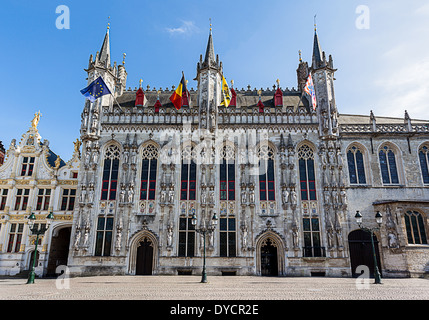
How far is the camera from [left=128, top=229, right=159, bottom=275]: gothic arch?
27891 mm

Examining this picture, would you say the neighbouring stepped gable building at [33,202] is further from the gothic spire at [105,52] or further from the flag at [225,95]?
the flag at [225,95]

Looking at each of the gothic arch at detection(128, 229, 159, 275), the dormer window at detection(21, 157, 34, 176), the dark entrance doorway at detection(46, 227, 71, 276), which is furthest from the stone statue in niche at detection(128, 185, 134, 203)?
the dormer window at detection(21, 157, 34, 176)

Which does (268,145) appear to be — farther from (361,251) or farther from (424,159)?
(424,159)

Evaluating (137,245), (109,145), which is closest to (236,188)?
(137,245)

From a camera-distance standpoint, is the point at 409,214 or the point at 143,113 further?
the point at 143,113

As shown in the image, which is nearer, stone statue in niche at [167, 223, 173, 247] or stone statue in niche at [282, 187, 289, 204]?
stone statue in niche at [167, 223, 173, 247]

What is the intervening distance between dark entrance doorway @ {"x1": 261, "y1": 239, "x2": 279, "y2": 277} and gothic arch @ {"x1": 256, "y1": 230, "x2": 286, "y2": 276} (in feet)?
1.05

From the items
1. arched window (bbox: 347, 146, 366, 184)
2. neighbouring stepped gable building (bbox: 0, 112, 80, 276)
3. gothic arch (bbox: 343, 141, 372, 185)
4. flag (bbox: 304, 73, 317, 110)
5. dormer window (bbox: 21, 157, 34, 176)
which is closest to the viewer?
gothic arch (bbox: 343, 141, 372, 185)

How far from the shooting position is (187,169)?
30406 mm

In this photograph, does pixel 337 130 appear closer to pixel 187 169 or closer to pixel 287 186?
pixel 287 186

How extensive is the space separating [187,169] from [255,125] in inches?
323

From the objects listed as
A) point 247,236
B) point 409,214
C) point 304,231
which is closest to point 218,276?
point 247,236

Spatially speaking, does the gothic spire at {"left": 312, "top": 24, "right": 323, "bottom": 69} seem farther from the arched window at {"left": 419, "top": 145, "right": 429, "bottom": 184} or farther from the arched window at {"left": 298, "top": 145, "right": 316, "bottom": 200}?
the arched window at {"left": 419, "top": 145, "right": 429, "bottom": 184}

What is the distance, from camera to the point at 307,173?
30.1 m
